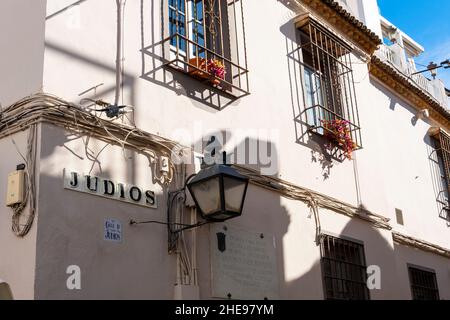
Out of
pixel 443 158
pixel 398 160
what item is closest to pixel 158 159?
pixel 398 160

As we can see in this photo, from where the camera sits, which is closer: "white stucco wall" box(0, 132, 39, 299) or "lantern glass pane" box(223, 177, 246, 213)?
"white stucco wall" box(0, 132, 39, 299)

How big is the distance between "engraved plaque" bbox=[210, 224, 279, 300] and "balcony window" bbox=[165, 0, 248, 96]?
172 centimetres

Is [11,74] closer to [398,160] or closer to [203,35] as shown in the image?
[203,35]

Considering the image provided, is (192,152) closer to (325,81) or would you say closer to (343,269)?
(343,269)

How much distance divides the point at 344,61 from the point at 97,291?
6.25 m

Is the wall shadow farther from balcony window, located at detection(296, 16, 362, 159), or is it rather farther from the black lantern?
the black lantern

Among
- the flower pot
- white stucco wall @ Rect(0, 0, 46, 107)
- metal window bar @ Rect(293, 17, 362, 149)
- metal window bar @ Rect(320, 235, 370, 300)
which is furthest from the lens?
metal window bar @ Rect(293, 17, 362, 149)

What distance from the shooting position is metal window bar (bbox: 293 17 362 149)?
924 centimetres

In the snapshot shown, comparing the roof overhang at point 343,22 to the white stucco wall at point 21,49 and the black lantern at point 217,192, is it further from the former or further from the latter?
the white stucco wall at point 21,49

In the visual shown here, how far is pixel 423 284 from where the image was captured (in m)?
11.0

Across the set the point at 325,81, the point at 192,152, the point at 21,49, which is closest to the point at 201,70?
the point at 192,152

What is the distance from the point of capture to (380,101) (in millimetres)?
11695

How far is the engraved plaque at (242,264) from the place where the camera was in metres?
6.43

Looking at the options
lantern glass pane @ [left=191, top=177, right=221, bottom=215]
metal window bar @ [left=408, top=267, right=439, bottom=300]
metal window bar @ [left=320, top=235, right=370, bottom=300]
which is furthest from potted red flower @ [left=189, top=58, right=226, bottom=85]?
metal window bar @ [left=408, top=267, right=439, bottom=300]
